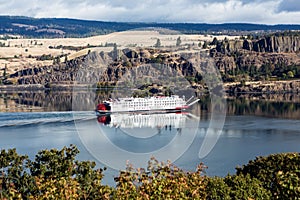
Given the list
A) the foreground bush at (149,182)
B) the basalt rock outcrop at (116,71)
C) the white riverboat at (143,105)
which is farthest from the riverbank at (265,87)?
the foreground bush at (149,182)

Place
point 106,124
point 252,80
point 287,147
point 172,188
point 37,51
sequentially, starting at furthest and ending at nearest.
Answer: point 37,51 → point 252,80 → point 106,124 → point 287,147 → point 172,188

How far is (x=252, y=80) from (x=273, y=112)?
45676 millimetres

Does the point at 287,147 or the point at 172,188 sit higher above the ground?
the point at 172,188

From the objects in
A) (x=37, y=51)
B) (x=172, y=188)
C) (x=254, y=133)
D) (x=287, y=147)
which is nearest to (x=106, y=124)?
(x=254, y=133)

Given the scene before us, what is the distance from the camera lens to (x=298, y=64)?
110625 mm

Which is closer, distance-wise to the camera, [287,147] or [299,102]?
[287,147]

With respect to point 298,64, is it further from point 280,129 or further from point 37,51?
point 37,51

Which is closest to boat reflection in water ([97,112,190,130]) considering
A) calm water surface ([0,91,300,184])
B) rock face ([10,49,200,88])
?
calm water surface ([0,91,300,184])

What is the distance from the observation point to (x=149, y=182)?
1176 centimetres

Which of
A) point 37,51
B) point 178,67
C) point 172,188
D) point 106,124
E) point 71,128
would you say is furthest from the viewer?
point 37,51

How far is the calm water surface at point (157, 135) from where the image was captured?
31.5 meters

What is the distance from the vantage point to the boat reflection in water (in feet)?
159

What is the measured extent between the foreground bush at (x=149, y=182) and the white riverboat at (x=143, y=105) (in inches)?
1589

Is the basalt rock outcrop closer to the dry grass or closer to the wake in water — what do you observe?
the dry grass
